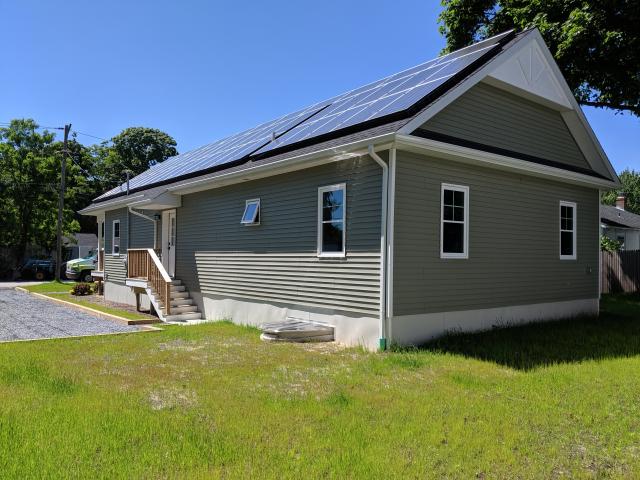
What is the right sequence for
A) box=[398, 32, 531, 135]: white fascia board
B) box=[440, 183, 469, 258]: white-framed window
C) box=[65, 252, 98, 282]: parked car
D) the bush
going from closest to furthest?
1. box=[398, 32, 531, 135]: white fascia board
2. box=[440, 183, 469, 258]: white-framed window
3. the bush
4. box=[65, 252, 98, 282]: parked car

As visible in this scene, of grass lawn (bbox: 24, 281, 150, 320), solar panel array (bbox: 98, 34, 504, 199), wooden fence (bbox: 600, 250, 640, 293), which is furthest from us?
wooden fence (bbox: 600, 250, 640, 293)

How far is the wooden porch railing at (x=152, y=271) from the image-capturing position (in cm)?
1197

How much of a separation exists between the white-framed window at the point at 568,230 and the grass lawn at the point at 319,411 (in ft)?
12.2

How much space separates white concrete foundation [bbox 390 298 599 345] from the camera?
8.12 meters

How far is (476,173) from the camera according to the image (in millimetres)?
9328

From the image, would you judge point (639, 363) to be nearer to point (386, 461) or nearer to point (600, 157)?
point (386, 461)

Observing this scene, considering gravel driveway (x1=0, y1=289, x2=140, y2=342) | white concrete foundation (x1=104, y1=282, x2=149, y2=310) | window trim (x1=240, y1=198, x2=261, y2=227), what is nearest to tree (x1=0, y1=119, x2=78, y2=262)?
white concrete foundation (x1=104, y1=282, x2=149, y2=310)

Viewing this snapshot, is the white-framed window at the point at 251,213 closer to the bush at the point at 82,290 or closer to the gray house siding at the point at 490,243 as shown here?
the gray house siding at the point at 490,243

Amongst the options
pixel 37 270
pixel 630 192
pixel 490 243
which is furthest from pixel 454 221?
pixel 630 192

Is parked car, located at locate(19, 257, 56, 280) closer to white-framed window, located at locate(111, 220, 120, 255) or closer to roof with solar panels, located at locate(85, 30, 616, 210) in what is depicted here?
white-framed window, located at locate(111, 220, 120, 255)

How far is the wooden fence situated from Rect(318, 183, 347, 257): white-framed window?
49.7 ft

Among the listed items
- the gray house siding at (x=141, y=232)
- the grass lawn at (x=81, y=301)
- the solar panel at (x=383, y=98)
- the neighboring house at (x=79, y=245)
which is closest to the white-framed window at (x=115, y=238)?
the gray house siding at (x=141, y=232)

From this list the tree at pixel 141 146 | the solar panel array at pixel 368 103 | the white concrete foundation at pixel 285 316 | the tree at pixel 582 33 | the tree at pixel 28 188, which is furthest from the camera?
the tree at pixel 141 146

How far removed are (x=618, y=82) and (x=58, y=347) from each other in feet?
59.4
